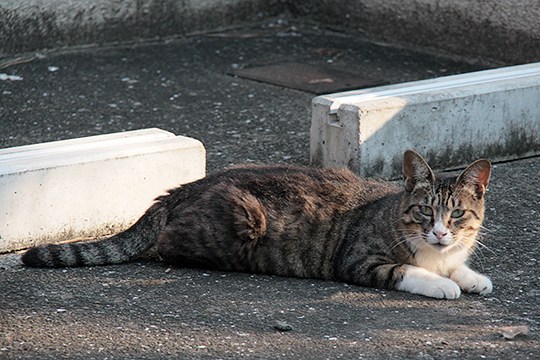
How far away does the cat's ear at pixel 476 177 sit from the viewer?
210 inches

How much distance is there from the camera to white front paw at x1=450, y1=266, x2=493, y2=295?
5.31 meters

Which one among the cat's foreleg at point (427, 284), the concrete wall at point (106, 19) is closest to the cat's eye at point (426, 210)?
the cat's foreleg at point (427, 284)

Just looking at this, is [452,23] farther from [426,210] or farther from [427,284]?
[427,284]

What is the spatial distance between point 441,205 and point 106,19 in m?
5.84

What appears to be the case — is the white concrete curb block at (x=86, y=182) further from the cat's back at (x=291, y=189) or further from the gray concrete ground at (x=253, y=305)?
the cat's back at (x=291, y=189)

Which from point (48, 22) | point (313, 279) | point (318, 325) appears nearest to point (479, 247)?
point (313, 279)

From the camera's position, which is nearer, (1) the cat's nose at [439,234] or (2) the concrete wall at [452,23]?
(1) the cat's nose at [439,234]

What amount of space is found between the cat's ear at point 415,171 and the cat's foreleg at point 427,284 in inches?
17.0

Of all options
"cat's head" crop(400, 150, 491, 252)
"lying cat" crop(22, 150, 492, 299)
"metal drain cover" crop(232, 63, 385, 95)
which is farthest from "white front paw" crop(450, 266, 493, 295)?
"metal drain cover" crop(232, 63, 385, 95)

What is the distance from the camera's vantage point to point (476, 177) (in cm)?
539

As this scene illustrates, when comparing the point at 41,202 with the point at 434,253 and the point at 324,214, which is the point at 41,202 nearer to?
the point at 324,214

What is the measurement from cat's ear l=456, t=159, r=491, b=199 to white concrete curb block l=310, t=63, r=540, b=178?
1558 millimetres

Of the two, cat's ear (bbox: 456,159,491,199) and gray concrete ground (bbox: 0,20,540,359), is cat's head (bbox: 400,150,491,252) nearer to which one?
cat's ear (bbox: 456,159,491,199)

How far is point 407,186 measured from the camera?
5.45 meters
